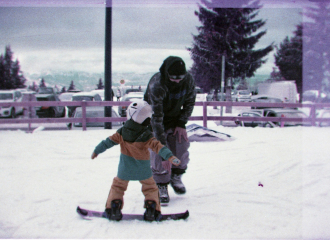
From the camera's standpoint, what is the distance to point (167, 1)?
1764mm

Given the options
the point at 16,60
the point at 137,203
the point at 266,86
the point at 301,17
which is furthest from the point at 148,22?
the point at 266,86

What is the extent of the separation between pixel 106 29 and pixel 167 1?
0.60m

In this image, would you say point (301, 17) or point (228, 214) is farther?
point (301, 17)

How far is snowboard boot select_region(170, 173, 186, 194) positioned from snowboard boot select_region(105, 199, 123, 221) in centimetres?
63

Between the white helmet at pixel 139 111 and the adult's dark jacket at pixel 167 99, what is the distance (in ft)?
0.90

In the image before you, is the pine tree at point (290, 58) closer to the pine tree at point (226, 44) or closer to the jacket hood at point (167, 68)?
the pine tree at point (226, 44)

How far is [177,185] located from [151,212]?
22.2 inches

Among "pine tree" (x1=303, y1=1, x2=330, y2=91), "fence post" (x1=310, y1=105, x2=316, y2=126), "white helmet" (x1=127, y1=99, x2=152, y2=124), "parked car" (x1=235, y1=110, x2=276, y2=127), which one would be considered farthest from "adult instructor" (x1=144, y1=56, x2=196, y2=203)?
"fence post" (x1=310, y1=105, x2=316, y2=126)

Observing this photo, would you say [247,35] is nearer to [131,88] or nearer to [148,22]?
[148,22]

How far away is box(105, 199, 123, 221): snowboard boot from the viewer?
1638 millimetres

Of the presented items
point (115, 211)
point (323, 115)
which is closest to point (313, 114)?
point (323, 115)

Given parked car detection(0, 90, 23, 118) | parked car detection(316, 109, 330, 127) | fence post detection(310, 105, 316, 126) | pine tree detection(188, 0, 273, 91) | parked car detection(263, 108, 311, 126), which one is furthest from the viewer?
parked car detection(316, 109, 330, 127)

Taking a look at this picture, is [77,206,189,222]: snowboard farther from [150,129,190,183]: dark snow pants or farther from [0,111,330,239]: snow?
[150,129,190,183]: dark snow pants

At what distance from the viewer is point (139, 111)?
156 cm
